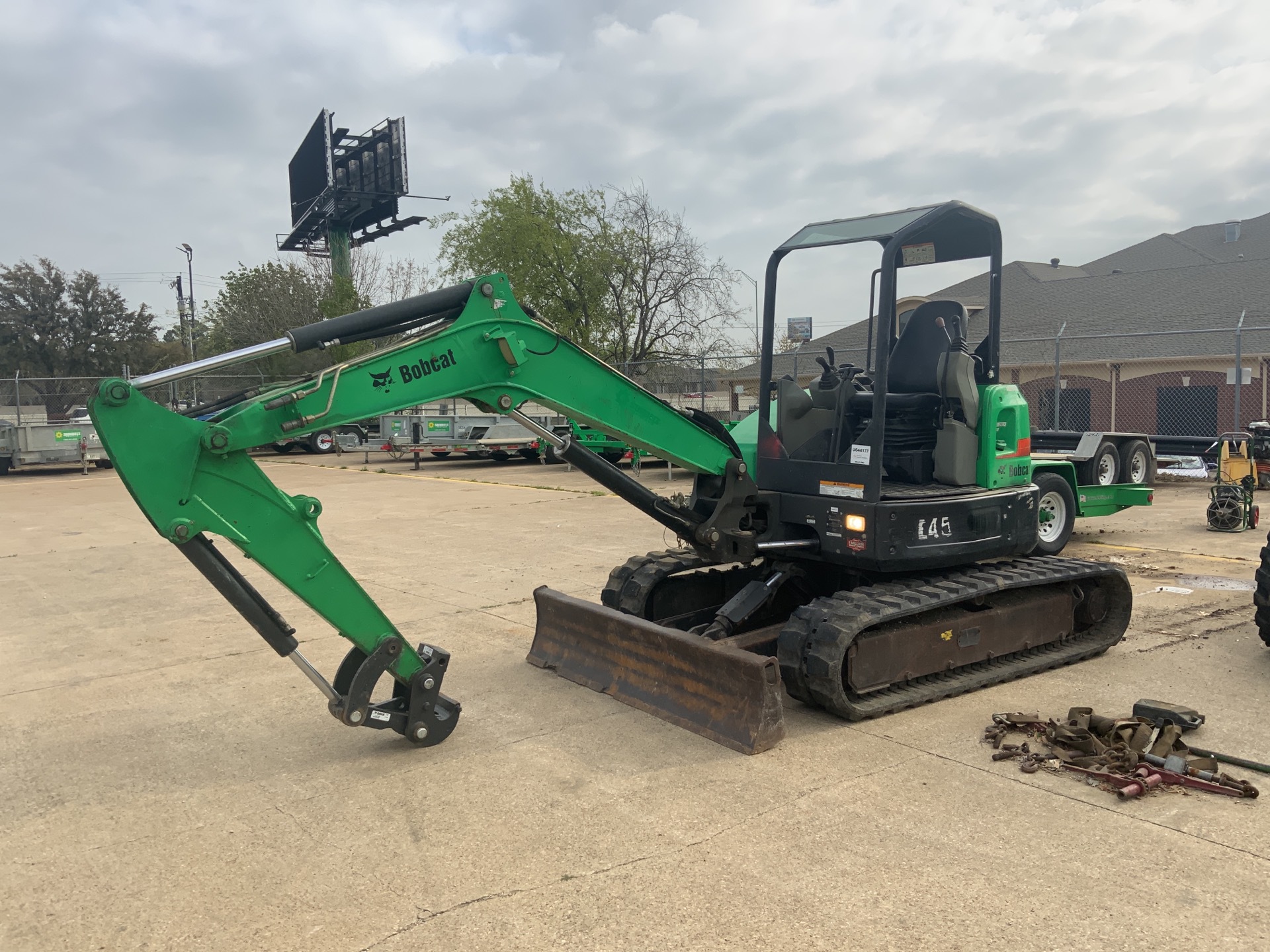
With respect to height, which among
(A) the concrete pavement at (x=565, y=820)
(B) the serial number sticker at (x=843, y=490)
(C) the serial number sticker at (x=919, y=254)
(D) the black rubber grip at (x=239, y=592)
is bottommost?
(A) the concrete pavement at (x=565, y=820)

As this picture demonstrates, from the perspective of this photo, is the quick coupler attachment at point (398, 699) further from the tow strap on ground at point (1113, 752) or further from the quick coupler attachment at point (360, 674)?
the tow strap on ground at point (1113, 752)

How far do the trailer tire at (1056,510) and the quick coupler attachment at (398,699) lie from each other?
25.4ft

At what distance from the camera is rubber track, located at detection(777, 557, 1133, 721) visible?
17.5 feet

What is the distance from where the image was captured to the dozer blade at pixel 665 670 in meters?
5.11

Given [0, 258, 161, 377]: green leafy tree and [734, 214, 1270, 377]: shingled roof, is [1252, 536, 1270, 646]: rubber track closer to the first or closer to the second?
[734, 214, 1270, 377]: shingled roof

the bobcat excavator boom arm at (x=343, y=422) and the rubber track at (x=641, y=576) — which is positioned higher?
the bobcat excavator boom arm at (x=343, y=422)

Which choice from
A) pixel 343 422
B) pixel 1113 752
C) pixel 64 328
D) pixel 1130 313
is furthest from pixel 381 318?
pixel 64 328

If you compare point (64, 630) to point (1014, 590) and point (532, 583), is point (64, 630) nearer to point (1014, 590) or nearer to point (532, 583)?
point (532, 583)

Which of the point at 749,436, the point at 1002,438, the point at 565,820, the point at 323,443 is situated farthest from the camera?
the point at 323,443

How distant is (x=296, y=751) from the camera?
529 cm

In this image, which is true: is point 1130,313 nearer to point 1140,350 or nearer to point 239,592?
point 1140,350

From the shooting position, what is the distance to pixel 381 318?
4895 mm

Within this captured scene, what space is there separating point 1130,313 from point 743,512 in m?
25.6

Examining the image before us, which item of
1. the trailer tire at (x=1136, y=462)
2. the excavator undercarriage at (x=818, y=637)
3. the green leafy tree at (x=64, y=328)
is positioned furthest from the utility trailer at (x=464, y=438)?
the green leafy tree at (x=64, y=328)
